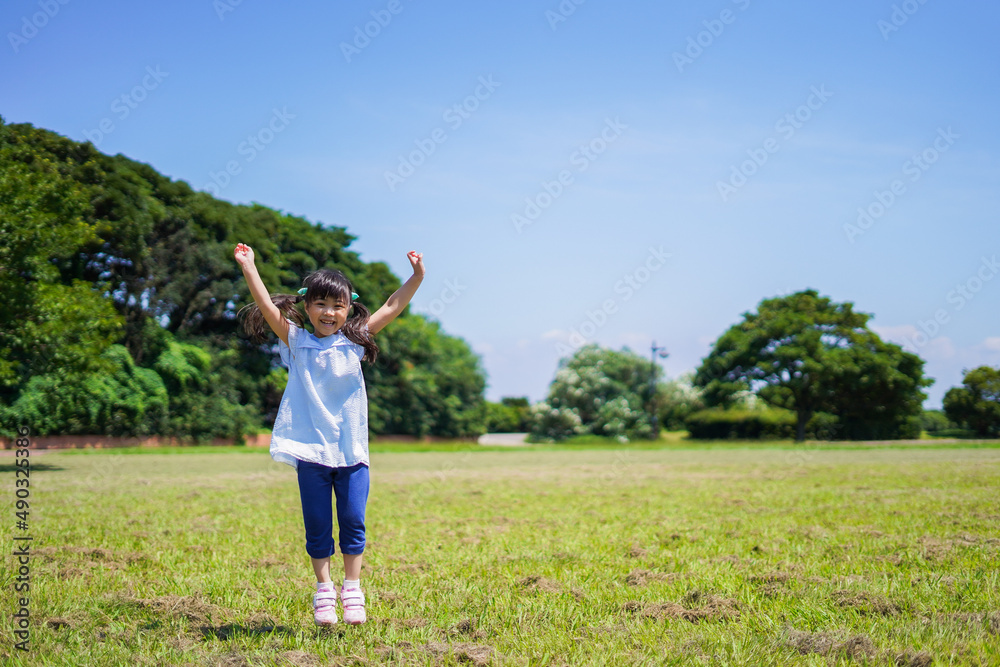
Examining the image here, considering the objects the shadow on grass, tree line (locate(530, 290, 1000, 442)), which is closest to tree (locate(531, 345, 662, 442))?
tree line (locate(530, 290, 1000, 442))

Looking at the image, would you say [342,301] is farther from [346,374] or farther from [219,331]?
[219,331]

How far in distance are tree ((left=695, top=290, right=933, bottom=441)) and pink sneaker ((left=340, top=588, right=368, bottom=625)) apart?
46.9 metres

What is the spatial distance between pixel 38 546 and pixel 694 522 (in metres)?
6.06

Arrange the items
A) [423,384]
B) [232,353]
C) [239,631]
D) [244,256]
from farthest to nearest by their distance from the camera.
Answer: [423,384] → [232,353] → [244,256] → [239,631]

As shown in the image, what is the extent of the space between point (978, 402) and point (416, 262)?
6532 cm

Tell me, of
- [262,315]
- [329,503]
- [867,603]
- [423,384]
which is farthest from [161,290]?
[867,603]

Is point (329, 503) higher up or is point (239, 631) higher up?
point (329, 503)

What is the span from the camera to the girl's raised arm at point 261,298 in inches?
150

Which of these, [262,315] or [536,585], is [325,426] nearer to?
[262,315]

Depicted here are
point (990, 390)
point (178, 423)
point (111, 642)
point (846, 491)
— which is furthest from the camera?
point (990, 390)

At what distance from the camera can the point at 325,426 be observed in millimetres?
3721

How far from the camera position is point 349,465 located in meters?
3.73

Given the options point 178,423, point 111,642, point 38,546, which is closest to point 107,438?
point 178,423

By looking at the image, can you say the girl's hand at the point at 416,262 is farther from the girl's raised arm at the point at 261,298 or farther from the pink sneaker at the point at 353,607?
the pink sneaker at the point at 353,607
